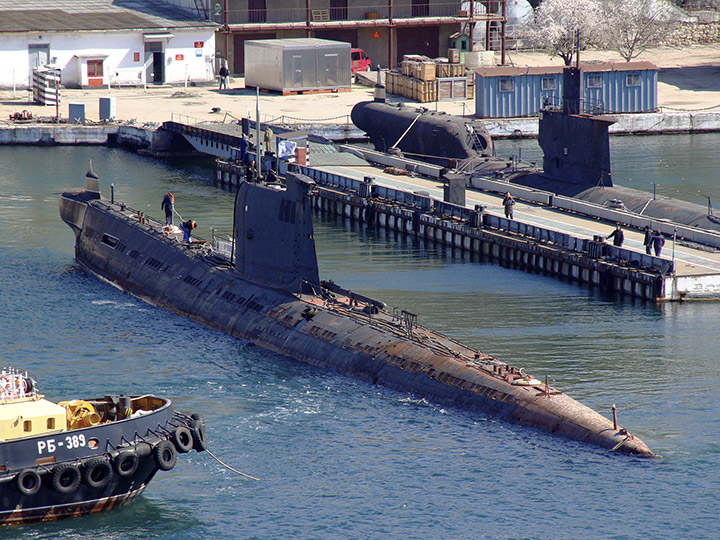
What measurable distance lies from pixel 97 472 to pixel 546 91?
68452 millimetres

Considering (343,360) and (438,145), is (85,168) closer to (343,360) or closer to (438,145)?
(438,145)

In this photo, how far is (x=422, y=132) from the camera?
264 ft

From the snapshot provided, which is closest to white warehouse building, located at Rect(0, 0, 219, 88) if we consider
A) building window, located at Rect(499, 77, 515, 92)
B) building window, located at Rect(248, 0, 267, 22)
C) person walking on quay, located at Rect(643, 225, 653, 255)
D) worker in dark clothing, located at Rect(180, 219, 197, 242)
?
building window, located at Rect(248, 0, 267, 22)

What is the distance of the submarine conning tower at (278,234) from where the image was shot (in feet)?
148

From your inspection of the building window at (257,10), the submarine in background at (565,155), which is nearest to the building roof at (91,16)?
the building window at (257,10)

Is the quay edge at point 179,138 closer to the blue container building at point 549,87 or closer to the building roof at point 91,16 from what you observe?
the blue container building at point 549,87

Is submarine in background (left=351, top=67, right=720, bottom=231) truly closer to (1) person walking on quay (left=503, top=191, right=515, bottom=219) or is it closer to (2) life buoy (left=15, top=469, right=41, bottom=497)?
(1) person walking on quay (left=503, top=191, right=515, bottom=219)

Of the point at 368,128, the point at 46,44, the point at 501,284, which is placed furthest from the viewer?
the point at 46,44

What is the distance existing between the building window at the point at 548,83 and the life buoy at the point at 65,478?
68830 millimetres

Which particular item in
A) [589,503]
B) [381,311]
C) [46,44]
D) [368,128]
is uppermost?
[46,44]

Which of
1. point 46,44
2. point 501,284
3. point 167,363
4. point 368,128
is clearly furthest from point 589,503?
point 46,44

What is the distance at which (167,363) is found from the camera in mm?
44688

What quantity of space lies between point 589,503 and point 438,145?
159ft

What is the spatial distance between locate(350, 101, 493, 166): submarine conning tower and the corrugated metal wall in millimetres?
11239
